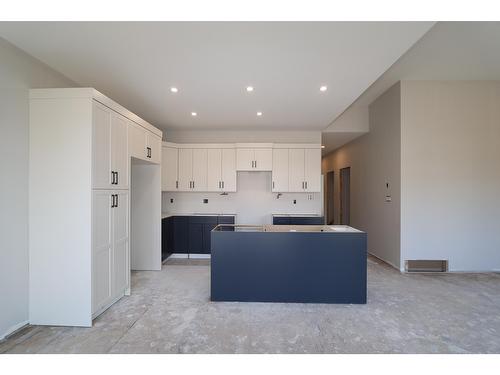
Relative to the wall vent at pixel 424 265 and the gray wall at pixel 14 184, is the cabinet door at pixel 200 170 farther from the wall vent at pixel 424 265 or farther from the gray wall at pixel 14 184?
the wall vent at pixel 424 265

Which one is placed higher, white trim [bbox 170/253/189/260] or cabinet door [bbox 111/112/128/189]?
cabinet door [bbox 111/112/128/189]

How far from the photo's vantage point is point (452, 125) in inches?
171

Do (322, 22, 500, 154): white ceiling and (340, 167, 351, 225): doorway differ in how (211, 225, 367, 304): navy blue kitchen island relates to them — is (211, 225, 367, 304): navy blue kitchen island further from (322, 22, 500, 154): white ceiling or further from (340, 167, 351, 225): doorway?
(340, 167, 351, 225): doorway

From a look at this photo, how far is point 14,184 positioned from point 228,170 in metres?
3.52

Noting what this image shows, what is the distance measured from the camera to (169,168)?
527 cm

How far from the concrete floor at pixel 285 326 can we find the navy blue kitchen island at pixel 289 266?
151mm

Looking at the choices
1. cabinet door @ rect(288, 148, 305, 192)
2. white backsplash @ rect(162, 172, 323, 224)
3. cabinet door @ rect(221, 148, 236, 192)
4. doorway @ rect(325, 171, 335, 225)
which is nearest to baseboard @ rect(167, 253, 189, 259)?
white backsplash @ rect(162, 172, 323, 224)

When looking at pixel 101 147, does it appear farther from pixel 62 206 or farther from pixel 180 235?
pixel 180 235

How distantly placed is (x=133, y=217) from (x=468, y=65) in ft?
19.3

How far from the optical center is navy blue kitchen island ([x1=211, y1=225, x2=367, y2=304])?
314 centimetres

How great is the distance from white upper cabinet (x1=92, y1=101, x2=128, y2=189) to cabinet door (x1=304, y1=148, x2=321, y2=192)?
3.57 m

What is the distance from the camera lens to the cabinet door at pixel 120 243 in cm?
302

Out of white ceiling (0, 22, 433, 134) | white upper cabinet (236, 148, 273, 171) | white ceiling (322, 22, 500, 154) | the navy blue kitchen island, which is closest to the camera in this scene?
white ceiling (0, 22, 433, 134)
